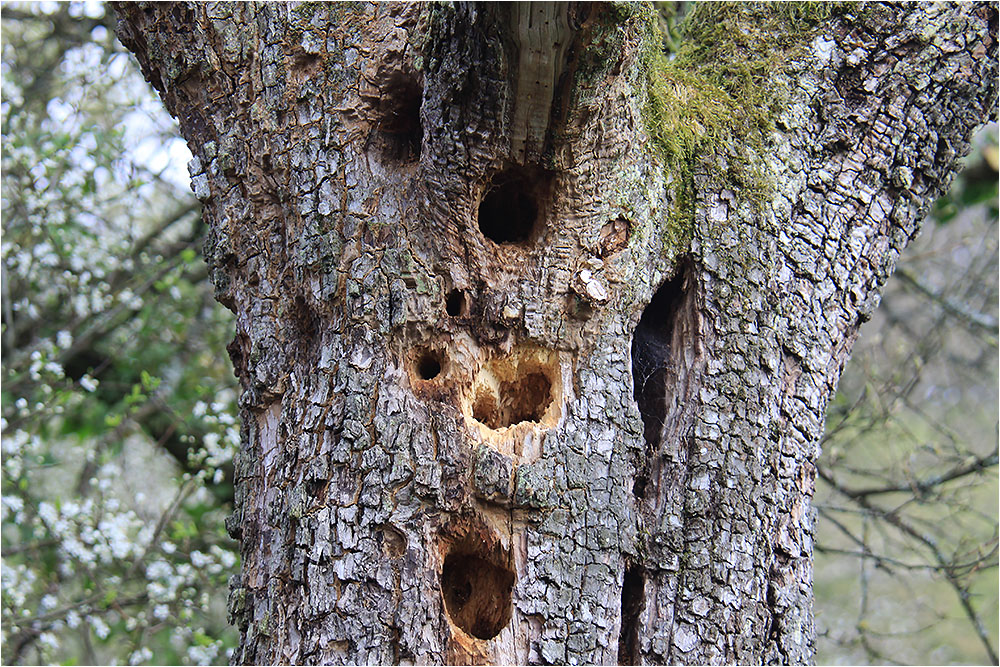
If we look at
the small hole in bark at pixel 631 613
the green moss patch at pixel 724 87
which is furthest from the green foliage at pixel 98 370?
the green moss patch at pixel 724 87

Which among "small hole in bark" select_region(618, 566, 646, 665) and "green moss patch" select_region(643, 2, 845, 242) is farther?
"green moss patch" select_region(643, 2, 845, 242)

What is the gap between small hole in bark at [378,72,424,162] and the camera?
1979 millimetres

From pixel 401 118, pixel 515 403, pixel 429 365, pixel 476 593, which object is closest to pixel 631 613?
pixel 476 593

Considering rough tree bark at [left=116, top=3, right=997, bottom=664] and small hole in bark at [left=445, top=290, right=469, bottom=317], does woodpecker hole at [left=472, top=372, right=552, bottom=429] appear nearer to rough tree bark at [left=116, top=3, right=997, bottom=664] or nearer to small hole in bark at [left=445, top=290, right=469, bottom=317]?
rough tree bark at [left=116, top=3, right=997, bottom=664]

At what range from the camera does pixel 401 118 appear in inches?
79.7

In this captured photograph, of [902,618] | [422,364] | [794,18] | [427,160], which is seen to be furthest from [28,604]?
[902,618]

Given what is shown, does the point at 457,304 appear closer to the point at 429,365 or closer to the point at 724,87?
the point at 429,365

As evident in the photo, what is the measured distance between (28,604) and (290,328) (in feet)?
8.68

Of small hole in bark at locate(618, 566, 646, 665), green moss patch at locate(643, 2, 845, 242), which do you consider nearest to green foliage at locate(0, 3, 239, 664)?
small hole in bark at locate(618, 566, 646, 665)

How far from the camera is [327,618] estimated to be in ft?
5.55

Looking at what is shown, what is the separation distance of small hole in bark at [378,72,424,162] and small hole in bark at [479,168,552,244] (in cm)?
22

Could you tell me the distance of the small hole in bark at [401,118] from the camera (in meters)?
1.98

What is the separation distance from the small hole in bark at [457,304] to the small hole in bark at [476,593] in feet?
1.75

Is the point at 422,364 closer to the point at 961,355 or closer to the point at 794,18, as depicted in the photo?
the point at 794,18
